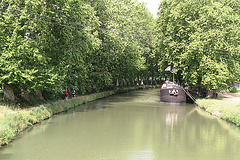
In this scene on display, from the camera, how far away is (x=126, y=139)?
701 inches

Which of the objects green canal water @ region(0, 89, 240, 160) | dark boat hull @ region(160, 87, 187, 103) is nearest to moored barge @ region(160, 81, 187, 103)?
dark boat hull @ region(160, 87, 187, 103)

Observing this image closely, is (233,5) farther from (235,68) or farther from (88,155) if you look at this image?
(88,155)

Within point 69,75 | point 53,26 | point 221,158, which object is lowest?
point 221,158

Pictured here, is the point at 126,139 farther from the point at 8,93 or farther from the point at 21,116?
the point at 8,93

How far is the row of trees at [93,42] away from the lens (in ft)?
72.9

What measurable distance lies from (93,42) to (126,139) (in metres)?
13.4

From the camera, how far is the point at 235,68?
3612cm

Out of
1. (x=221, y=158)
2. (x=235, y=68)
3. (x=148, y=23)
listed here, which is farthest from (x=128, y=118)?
(x=148, y=23)

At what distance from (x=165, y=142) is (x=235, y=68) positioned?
23.0m

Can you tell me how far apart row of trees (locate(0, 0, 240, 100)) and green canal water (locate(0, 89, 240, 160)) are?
4.60 m

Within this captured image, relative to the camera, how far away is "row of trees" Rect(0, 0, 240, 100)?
72.9 ft

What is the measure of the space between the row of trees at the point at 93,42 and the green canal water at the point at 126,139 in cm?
460

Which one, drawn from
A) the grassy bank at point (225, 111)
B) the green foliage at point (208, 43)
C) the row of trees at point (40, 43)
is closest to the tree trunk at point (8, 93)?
the row of trees at point (40, 43)

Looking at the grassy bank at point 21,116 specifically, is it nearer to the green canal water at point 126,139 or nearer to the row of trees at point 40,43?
the green canal water at point 126,139
